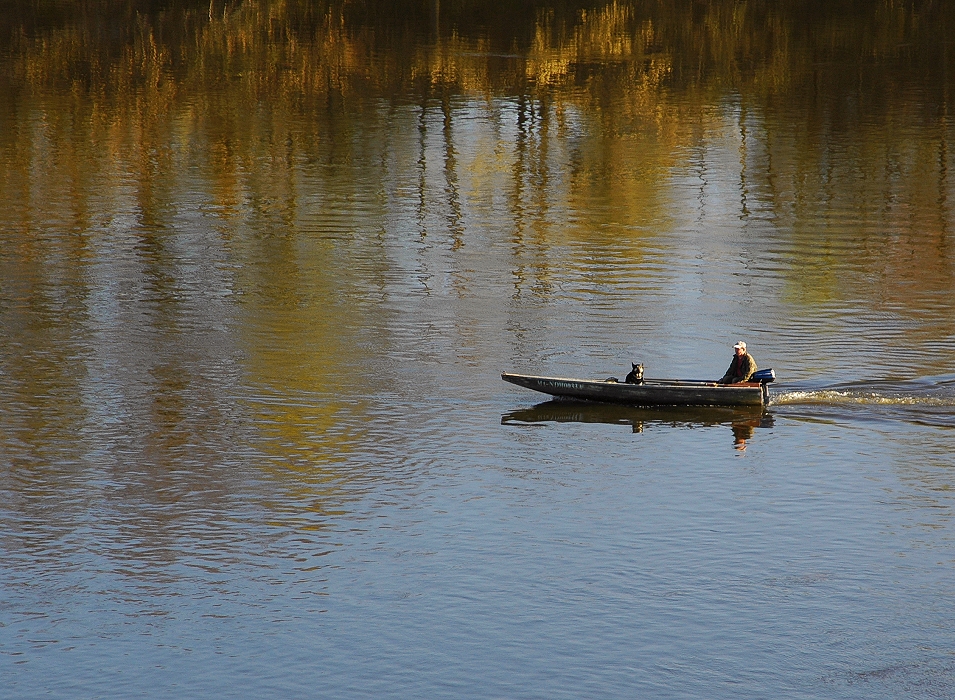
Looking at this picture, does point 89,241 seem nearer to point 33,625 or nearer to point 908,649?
point 33,625

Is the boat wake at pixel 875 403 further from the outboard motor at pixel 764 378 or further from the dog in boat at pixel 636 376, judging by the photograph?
→ the dog in boat at pixel 636 376

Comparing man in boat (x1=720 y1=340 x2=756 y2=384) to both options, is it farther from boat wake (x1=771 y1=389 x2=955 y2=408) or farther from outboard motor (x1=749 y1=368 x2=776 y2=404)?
boat wake (x1=771 y1=389 x2=955 y2=408)

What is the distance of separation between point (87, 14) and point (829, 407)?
95.6 meters

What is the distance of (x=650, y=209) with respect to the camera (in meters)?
71.9

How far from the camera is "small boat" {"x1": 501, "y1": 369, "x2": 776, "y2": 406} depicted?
41341mm

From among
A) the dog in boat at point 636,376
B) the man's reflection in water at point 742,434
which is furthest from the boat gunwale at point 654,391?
the man's reflection in water at point 742,434

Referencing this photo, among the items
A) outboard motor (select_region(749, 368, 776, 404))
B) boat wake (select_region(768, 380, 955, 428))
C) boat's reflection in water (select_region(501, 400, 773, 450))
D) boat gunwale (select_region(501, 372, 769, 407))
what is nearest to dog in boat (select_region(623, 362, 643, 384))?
boat gunwale (select_region(501, 372, 769, 407))

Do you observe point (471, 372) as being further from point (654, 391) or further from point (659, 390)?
point (659, 390)

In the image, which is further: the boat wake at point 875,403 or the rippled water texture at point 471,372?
the boat wake at point 875,403

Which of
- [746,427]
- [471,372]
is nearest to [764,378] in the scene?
[746,427]

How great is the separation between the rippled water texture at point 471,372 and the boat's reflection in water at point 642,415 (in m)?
0.16

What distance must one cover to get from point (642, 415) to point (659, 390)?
1.17 meters

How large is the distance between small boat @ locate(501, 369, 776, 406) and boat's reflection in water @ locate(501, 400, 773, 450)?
0.27 meters

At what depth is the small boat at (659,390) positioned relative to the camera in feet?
136
